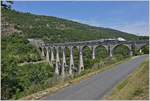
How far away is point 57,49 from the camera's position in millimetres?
122188

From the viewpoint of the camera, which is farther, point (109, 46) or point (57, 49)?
point (57, 49)

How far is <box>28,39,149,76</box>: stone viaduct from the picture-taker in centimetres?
9075

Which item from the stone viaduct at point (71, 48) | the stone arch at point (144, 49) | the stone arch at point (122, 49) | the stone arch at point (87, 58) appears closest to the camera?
the stone arch at point (87, 58)

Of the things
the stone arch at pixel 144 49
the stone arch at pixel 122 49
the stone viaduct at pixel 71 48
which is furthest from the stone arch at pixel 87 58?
the stone arch at pixel 144 49

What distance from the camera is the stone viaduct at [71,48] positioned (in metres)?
90.8

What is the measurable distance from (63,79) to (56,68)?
85.1m

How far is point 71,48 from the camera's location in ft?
365

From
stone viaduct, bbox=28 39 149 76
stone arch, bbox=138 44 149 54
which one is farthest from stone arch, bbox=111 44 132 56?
stone arch, bbox=138 44 149 54

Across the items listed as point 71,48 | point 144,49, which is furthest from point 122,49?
point 144,49

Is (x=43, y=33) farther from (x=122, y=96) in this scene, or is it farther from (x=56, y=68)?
(x=122, y=96)

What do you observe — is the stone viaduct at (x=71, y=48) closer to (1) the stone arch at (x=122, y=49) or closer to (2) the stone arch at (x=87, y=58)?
(1) the stone arch at (x=122, y=49)

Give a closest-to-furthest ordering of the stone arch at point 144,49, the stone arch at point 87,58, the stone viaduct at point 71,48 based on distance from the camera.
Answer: the stone arch at point 87,58 < the stone arch at point 144,49 < the stone viaduct at point 71,48

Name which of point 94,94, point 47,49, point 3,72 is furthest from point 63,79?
point 47,49

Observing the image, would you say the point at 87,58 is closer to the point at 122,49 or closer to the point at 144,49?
the point at 122,49
